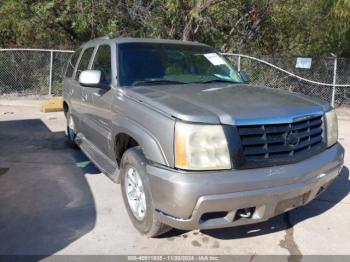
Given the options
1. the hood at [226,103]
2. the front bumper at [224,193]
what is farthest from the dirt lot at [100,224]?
the hood at [226,103]

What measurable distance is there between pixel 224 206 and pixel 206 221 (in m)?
0.22

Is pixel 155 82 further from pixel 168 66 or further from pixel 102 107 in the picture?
pixel 102 107

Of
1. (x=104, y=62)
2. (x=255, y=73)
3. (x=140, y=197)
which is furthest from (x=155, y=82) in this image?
(x=255, y=73)

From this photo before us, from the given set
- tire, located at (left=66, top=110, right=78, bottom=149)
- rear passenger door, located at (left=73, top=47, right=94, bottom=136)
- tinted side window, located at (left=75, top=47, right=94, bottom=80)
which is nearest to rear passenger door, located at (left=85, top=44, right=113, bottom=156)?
rear passenger door, located at (left=73, top=47, right=94, bottom=136)

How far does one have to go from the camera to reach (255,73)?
12094 mm

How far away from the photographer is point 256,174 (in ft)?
11.3

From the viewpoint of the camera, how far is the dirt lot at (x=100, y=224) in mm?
3896

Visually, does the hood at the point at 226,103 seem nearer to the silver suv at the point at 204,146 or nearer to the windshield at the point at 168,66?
the silver suv at the point at 204,146

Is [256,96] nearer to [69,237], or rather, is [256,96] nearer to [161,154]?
[161,154]

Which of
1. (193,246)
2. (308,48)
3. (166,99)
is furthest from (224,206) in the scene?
(308,48)

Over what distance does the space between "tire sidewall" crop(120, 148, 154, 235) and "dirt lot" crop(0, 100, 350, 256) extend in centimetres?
Answer: 13

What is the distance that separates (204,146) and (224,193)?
396 millimetres

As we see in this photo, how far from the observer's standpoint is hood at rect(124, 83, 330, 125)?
3445 mm

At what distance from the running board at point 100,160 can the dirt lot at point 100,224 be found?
1.09 ft
